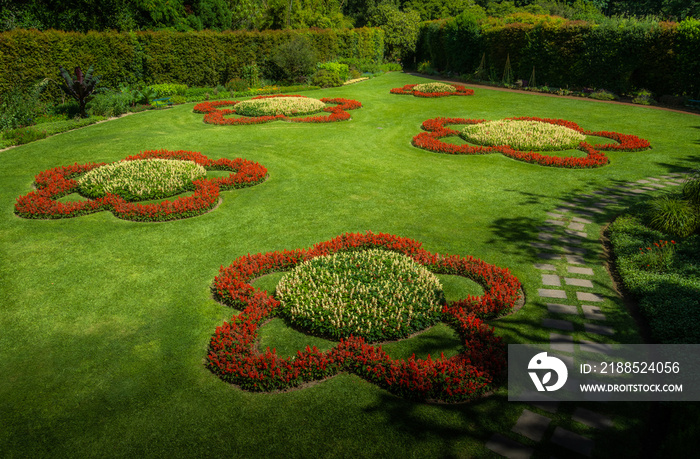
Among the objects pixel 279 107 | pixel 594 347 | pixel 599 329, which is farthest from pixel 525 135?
pixel 279 107

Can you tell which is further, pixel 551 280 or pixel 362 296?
pixel 551 280

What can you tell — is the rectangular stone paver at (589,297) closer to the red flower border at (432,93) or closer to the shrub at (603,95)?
the red flower border at (432,93)

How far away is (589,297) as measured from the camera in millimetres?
6785

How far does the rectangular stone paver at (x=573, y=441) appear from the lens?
4195 millimetres

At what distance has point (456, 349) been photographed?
5.79m

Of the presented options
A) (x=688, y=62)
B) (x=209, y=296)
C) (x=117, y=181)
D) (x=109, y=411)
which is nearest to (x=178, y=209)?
(x=117, y=181)

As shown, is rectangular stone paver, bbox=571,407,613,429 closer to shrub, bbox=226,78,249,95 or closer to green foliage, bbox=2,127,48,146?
green foliage, bbox=2,127,48,146

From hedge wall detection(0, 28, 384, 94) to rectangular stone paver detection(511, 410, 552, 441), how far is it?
24757mm

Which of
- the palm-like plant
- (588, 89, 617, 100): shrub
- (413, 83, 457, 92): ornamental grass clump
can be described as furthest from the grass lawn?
(413, 83, 457, 92): ornamental grass clump

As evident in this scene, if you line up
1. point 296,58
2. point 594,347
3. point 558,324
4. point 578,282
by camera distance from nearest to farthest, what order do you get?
point 594,347 < point 558,324 < point 578,282 < point 296,58

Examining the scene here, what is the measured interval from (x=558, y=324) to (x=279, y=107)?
1885 centimetres

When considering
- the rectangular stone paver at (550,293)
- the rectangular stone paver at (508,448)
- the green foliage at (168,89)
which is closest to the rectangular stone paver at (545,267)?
the rectangular stone paver at (550,293)

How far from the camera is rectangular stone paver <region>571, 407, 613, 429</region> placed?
4488mm

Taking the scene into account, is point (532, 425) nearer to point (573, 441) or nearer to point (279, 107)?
point (573, 441)
